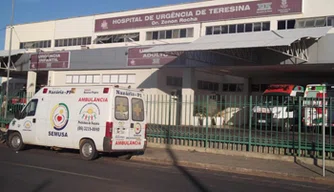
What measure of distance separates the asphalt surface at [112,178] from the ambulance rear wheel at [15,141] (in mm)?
1844

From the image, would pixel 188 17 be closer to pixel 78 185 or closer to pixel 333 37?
pixel 333 37

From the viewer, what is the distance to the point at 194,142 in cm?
1595

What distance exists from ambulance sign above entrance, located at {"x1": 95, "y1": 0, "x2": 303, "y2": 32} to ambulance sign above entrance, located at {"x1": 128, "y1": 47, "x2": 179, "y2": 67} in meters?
4.41

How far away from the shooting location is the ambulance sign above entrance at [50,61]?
31.2 metres

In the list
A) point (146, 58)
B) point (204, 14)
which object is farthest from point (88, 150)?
point (204, 14)

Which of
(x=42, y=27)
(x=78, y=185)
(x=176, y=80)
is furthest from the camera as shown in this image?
(x=42, y=27)

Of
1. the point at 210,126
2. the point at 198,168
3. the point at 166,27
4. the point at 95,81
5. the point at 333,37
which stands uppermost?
the point at 166,27

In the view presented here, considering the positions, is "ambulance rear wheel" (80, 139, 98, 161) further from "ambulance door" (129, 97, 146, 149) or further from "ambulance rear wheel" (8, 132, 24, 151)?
"ambulance rear wheel" (8, 132, 24, 151)

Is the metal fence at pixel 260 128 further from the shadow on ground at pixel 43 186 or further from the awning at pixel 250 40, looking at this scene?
the shadow on ground at pixel 43 186

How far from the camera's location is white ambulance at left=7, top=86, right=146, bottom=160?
12352 mm

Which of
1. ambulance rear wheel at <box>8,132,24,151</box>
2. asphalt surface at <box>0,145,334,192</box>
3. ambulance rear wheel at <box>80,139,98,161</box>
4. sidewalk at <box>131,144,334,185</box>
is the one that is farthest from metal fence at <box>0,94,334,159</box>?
ambulance rear wheel at <box>8,132,24,151</box>

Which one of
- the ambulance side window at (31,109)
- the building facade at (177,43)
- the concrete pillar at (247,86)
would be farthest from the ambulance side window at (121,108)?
the concrete pillar at (247,86)

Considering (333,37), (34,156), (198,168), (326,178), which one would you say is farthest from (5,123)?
(333,37)

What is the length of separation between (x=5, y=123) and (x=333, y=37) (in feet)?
58.8
